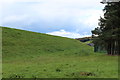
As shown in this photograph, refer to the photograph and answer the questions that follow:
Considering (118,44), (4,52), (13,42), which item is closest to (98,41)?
(118,44)

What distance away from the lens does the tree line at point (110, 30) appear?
37.9 meters

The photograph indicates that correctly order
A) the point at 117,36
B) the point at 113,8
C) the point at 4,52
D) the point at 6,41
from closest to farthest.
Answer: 1. the point at 117,36
2. the point at 113,8
3. the point at 4,52
4. the point at 6,41

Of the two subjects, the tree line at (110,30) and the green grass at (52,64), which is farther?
the tree line at (110,30)

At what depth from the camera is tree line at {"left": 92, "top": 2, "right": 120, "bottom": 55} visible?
37906 mm

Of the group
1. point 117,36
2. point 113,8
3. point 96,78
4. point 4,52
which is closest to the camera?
point 96,78

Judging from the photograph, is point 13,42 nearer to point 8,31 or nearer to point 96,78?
point 8,31

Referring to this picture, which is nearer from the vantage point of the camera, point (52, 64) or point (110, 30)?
point (52, 64)

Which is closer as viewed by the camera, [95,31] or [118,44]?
[118,44]

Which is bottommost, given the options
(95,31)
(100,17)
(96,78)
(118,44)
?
(96,78)

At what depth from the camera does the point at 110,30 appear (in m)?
39.4

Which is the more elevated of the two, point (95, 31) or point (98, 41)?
point (95, 31)

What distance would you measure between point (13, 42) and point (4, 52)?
11.3 meters

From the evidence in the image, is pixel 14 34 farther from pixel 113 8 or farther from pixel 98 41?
pixel 113 8

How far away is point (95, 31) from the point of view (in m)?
44.4
